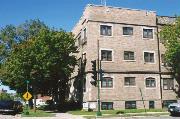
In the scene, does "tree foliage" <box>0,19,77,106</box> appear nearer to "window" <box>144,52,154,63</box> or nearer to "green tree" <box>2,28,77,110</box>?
"green tree" <box>2,28,77,110</box>

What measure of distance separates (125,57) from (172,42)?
5337 millimetres

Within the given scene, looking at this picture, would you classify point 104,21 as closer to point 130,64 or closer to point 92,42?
point 92,42

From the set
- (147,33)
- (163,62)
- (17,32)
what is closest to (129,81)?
(163,62)

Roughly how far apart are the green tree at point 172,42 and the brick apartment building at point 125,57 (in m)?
1.67

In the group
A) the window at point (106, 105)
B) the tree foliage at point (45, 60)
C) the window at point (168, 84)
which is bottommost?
the window at point (106, 105)

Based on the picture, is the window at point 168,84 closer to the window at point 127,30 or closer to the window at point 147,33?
the window at point 147,33

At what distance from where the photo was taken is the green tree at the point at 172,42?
125ft

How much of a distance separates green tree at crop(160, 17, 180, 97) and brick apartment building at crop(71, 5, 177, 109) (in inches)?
65.7

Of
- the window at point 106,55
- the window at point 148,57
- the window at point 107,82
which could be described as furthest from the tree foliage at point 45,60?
the window at point 148,57

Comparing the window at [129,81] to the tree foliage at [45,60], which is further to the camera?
the window at [129,81]

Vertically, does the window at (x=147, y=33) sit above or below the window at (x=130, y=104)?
above

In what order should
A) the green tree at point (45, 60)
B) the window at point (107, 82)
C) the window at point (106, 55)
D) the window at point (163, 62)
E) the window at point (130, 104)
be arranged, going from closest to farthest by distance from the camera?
the green tree at point (45, 60) → the window at point (107, 82) → the window at point (106, 55) → the window at point (130, 104) → the window at point (163, 62)

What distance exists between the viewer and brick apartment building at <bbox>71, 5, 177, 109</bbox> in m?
38.5

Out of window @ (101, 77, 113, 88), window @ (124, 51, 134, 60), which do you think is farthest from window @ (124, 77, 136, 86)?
window @ (124, 51, 134, 60)
